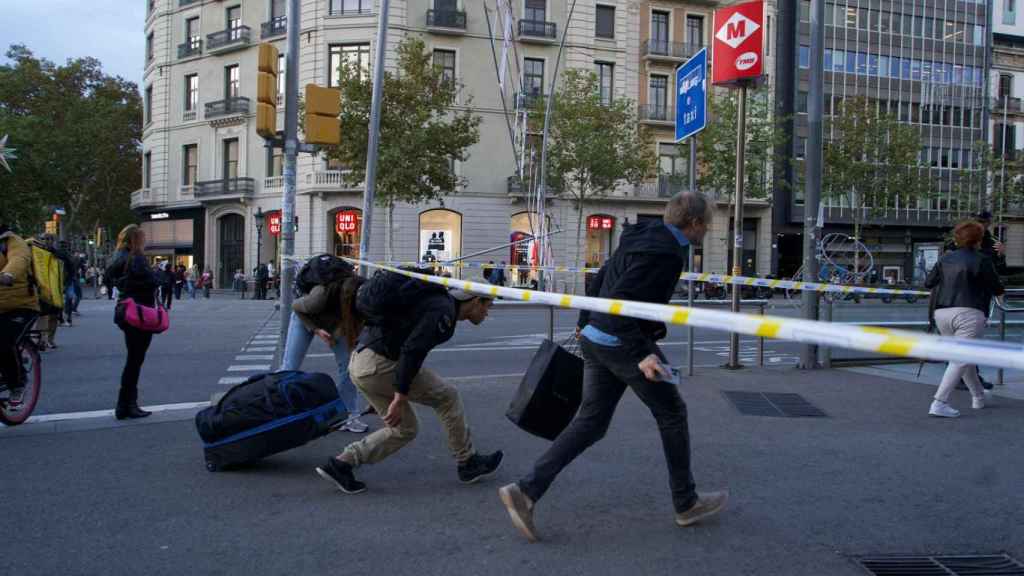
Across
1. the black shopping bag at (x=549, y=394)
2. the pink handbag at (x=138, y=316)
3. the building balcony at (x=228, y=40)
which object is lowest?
the black shopping bag at (x=549, y=394)

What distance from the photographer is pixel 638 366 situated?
381 centimetres

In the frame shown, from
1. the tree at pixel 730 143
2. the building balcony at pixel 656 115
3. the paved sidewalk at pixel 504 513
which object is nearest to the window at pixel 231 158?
the building balcony at pixel 656 115

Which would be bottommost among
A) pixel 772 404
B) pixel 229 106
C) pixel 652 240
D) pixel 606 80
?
pixel 772 404

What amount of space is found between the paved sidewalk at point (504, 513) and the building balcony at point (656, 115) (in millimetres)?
34312

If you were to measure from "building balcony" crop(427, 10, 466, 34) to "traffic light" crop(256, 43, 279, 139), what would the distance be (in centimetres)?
2902

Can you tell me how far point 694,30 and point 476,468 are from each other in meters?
39.8

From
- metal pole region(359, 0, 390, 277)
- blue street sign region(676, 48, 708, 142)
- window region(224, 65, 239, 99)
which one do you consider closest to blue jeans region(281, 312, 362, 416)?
blue street sign region(676, 48, 708, 142)

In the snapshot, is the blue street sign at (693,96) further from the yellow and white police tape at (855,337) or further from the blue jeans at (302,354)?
the yellow and white police tape at (855,337)

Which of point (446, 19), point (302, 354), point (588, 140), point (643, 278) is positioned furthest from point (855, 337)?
point (446, 19)

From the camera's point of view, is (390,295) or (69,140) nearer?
(390,295)

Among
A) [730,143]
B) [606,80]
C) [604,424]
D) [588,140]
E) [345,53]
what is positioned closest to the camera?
[604,424]

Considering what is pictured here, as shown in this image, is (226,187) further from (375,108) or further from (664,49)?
(375,108)

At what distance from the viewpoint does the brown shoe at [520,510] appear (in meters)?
3.89

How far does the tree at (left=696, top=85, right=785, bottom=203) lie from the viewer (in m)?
35.1
